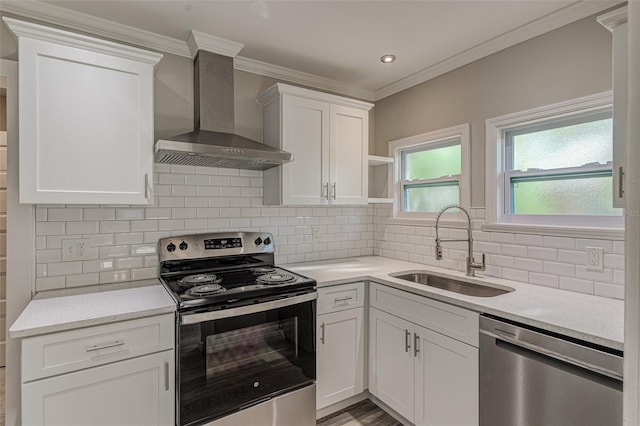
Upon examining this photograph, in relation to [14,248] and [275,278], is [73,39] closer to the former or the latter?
[14,248]

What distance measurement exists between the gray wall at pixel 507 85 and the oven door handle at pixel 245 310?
1419 mm

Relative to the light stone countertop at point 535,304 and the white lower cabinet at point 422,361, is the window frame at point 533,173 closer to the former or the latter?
the light stone countertop at point 535,304

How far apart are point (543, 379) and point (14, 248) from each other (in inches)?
106

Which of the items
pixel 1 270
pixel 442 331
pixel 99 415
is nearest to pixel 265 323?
pixel 99 415

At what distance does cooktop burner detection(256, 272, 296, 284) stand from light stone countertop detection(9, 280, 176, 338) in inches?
20.4

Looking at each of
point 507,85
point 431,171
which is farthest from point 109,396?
point 507,85

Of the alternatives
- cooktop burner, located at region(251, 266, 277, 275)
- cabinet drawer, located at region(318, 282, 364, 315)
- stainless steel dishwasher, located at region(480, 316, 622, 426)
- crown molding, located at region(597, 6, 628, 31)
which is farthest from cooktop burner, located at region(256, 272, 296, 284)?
crown molding, located at region(597, 6, 628, 31)

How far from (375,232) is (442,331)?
5.01 feet

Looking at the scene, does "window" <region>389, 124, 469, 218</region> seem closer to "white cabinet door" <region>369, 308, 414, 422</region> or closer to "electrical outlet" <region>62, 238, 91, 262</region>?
"white cabinet door" <region>369, 308, 414, 422</region>

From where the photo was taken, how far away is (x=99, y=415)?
149 centimetres

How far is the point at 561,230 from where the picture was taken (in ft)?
6.25

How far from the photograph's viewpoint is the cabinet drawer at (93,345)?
4.49ft

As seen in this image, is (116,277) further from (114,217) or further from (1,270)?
(1,270)

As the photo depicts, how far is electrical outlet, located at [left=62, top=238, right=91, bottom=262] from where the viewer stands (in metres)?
1.93
